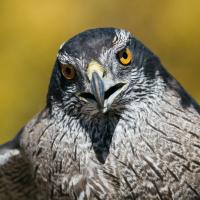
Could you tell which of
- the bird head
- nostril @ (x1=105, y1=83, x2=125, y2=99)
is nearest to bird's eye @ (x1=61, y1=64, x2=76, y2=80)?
the bird head

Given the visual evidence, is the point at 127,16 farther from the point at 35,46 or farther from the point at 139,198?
the point at 139,198

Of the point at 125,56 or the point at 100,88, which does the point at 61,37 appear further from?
the point at 100,88

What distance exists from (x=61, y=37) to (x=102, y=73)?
7098 millimetres

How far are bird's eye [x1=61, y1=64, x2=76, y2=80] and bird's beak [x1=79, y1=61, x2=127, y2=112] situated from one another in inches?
5.3

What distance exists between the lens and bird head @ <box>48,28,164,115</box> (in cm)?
593

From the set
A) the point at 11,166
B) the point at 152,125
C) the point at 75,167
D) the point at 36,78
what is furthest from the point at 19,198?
the point at 36,78

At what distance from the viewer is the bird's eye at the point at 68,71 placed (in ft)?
19.9

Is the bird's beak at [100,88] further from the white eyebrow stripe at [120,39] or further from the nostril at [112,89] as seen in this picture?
the white eyebrow stripe at [120,39]

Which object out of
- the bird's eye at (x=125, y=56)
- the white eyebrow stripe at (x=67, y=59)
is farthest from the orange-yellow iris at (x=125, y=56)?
the white eyebrow stripe at (x=67, y=59)

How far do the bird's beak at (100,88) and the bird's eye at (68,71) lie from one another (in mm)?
135

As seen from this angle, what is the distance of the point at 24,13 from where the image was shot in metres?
13.0

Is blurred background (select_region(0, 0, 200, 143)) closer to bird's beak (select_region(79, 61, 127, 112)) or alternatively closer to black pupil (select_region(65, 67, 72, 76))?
black pupil (select_region(65, 67, 72, 76))

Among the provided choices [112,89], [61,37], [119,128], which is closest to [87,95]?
[112,89]

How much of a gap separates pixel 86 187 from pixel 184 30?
660cm
